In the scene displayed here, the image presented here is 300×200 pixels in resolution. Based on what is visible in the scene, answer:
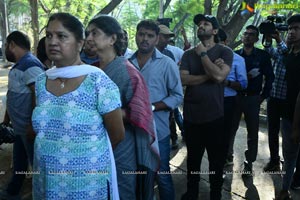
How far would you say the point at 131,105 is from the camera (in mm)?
2012

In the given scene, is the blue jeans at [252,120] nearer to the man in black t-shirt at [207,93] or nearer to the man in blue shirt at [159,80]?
the man in black t-shirt at [207,93]

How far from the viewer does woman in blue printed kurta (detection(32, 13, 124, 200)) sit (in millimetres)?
1627

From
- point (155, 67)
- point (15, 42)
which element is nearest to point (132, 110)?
point (155, 67)

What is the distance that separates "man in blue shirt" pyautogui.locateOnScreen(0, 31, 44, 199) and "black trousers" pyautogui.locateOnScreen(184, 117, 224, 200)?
1.56 metres

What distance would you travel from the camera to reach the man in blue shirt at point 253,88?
3922mm

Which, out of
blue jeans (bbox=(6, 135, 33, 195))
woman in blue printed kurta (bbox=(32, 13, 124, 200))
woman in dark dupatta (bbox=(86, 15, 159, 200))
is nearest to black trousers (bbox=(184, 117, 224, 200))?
woman in dark dupatta (bbox=(86, 15, 159, 200))

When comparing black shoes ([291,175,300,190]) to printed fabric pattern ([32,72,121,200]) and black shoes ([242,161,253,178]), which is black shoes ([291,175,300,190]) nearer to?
black shoes ([242,161,253,178])

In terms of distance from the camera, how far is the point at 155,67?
2750 millimetres

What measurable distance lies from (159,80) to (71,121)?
129 centimetres

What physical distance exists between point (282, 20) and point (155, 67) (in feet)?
7.79

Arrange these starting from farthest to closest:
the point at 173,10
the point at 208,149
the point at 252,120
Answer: the point at 173,10 < the point at 252,120 < the point at 208,149

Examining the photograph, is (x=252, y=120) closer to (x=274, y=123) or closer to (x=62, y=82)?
(x=274, y=123)

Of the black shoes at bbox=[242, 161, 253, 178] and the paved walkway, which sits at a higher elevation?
the black shoes at bbox=[242, 161, 253, 178]

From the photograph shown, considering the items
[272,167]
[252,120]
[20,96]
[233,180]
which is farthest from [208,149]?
[20,96]
